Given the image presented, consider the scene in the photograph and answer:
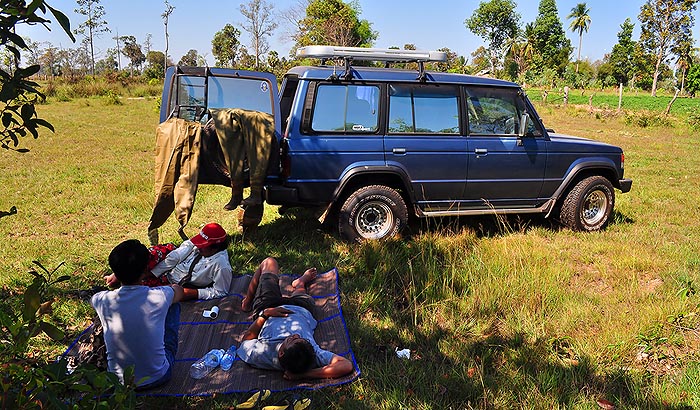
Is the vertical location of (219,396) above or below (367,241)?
below

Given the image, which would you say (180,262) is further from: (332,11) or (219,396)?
(332,11)

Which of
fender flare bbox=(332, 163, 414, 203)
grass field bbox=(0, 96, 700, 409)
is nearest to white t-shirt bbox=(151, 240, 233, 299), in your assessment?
grass field bbox=(0, 96, 700, 409)

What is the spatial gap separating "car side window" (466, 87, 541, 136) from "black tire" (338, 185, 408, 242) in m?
1.33

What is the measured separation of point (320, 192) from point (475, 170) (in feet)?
6.20

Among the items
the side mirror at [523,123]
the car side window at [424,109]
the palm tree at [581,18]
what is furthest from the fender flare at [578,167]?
the palm tree at [581,18]

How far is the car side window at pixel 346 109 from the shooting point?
5564 millimetres

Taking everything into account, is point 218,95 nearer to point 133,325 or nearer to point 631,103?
point 133,325

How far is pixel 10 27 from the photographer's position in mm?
1800

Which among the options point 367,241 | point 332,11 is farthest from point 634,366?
point 332,11

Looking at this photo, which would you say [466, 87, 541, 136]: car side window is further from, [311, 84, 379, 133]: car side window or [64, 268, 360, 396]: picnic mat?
[64, 268, 360, 396]: picnic mat

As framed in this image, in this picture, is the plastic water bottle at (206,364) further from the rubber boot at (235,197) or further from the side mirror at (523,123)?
the side mirror at (523,123)

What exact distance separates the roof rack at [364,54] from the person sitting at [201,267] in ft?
7.49

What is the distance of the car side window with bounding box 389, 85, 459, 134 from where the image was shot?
5809mm

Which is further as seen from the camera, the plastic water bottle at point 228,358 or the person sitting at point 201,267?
the person sitting at point 201,267
